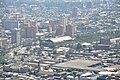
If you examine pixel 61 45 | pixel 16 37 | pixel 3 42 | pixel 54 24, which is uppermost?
pixel 54 24

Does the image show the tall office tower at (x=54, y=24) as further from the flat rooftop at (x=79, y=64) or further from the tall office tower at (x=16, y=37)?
the flat rooftop at (x=79, y=64)

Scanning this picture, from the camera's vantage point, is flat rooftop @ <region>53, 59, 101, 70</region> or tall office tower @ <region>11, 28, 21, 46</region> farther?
tall office tower @ <region>11, 28, 21, 46</region>

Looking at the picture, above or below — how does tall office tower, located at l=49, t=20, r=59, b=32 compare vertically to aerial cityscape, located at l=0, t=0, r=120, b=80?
above

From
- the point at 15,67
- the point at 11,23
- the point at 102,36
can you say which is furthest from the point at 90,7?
the point at 15,67

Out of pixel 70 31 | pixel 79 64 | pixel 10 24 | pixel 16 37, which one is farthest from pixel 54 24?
pixel 79 64

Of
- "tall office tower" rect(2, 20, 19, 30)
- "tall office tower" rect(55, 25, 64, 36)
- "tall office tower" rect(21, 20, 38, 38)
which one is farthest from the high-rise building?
"tall office tower" rect(2, 20, 19, 30)

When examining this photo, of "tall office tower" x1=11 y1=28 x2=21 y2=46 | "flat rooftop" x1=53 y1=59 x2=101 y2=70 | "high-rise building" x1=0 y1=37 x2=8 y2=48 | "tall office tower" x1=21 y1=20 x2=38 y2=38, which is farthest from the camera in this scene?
"tall office tower" x1=21 y1=20 x2=38 y2=38

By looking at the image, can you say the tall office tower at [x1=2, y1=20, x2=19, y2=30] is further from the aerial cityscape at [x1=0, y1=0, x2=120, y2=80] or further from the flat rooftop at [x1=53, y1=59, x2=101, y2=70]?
the flat rooftop at [x1=53, y1=59, x2=101, y2=70]

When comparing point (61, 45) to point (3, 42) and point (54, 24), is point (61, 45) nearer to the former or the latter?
point (3, 42)

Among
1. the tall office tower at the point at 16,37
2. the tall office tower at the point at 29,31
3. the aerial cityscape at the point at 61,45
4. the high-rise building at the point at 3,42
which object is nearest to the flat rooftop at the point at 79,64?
the aerial cityscape at the point at 61,45
